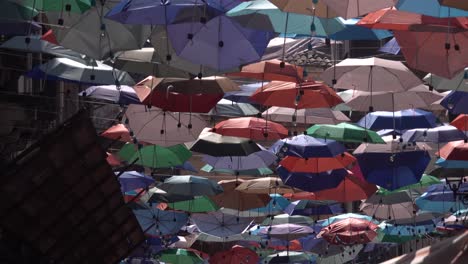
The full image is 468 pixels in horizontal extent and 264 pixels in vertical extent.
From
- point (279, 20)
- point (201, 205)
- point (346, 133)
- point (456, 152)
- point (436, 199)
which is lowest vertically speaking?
point (201, 205)

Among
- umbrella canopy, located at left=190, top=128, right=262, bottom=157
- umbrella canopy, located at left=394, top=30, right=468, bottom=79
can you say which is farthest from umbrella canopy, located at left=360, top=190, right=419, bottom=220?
umbrella canopy, located at left=394, top=30, right=468, bottom=79

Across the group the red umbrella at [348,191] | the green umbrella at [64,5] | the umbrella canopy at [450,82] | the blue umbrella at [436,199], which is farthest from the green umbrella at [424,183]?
the green umbrella at [64,5]

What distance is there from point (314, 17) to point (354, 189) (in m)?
9.09

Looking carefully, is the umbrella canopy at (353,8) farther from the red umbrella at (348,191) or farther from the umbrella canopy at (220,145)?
the red umbrella at (348,191)

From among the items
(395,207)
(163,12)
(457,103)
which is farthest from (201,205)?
(163,12)

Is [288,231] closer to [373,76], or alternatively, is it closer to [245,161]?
[245,161]

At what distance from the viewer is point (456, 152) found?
75.3 feet

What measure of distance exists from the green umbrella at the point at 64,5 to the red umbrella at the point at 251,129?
211 inches

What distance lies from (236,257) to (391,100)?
48.9 ft

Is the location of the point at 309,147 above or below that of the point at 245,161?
above

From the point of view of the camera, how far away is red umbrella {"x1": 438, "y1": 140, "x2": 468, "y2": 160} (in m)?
22.9

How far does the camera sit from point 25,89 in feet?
80.1

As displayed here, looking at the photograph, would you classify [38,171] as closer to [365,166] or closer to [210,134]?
[210,134]

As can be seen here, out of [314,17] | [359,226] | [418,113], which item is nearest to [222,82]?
[314,17]
